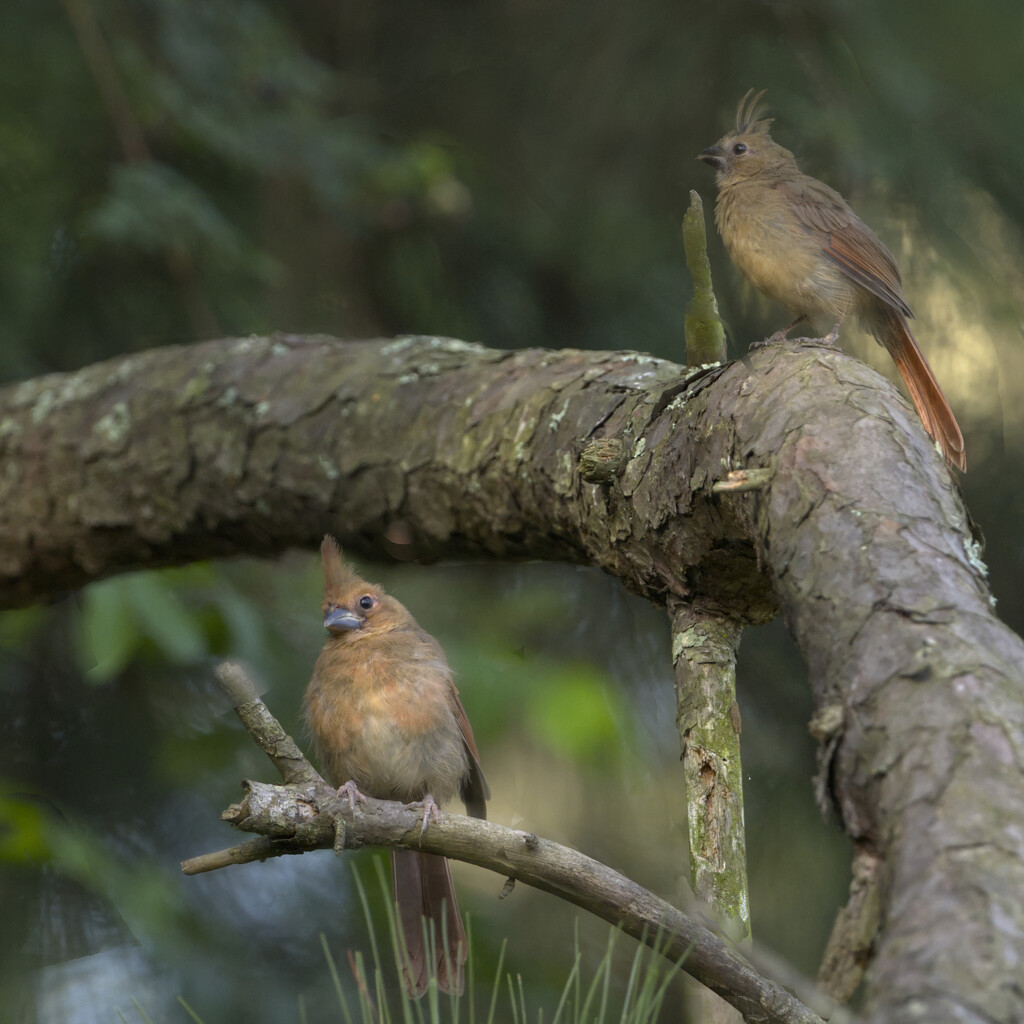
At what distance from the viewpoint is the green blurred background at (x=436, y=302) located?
3.37 meters

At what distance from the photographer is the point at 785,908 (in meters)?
3.48

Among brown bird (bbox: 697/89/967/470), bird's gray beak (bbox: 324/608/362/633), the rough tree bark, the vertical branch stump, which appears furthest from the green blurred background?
the vertical branch stump

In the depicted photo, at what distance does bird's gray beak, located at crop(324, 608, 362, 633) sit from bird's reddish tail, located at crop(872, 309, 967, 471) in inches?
63.2

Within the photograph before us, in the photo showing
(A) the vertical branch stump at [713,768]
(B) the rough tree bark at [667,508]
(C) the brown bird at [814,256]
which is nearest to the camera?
(B) the rough tree bark at [667,508]

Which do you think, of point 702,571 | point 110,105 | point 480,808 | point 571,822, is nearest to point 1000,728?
point 702,571

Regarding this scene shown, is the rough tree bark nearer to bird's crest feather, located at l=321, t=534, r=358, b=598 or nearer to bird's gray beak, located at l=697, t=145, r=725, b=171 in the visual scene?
bird's crest feather, located at l=321, t=534, r=358, b=598

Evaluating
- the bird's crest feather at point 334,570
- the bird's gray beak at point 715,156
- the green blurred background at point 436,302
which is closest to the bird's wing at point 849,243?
the bird's gray beak at point 715,156

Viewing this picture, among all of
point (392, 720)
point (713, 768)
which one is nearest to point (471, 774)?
point (392, 720)

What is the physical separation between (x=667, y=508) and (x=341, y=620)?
1390mm

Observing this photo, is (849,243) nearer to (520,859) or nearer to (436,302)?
(436,302)

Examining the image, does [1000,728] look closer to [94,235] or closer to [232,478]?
[232,478]

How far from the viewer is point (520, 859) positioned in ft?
5.10

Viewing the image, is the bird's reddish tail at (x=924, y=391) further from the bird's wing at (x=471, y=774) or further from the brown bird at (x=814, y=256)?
the bird's wing at (x=471, y=774)

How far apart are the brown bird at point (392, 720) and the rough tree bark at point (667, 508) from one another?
24 centimetres
